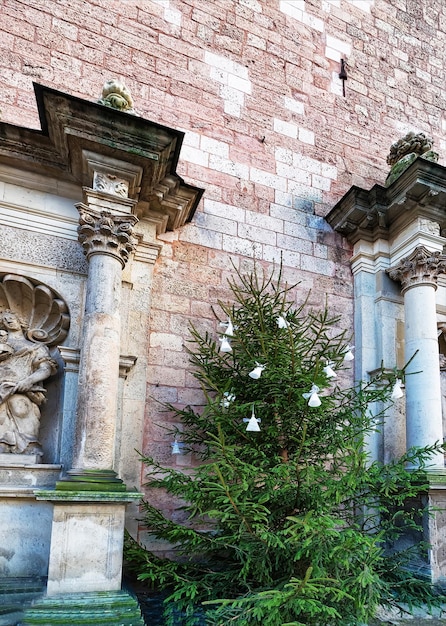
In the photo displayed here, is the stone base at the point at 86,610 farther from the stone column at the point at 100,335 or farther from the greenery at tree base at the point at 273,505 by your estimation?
the stone column at the point at 100,335

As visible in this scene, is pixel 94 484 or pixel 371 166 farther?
pixel 371 166

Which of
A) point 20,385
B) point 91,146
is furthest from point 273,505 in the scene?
point 91,146

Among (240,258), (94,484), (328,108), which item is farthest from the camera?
(328,108)

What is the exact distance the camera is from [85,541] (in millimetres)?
3377

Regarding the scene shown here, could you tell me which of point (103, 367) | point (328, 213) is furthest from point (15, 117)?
point (328, 213)

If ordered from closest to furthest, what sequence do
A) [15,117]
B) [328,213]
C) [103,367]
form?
[103,367], [15,117], [328,213]

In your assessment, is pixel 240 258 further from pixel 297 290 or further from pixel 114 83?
pixel 114 83

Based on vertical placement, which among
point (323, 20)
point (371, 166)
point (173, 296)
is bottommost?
point (173, 296)

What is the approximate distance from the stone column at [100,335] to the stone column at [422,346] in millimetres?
2571

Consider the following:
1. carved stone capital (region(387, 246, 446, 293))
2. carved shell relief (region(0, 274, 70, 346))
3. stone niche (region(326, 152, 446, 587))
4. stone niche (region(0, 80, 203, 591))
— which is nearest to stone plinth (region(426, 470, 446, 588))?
stone niche (region(326, 152, 446, 587))

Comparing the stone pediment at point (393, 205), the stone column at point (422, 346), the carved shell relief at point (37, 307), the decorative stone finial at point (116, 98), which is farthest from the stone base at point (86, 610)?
the stone pediment at point (393, 205)

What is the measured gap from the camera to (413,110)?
22.6ft

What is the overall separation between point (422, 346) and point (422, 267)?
761 millimetres

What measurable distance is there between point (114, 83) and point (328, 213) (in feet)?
8.50
